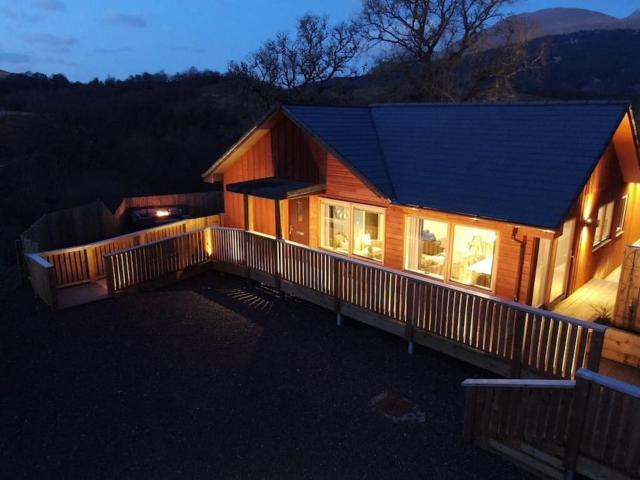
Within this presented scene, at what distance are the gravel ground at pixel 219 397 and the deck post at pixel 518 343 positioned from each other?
0.75 metres

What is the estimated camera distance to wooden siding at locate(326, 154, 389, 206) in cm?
1158

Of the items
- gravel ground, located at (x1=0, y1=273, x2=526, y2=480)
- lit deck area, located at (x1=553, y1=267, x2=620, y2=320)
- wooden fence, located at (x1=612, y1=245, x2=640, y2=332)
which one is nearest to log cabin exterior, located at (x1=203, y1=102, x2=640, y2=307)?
lit deck area, located at (x1=553, y1=267, x2=620, y2=320)

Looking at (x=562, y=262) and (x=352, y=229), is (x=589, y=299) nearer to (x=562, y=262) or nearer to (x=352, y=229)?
(x=562, y=262)

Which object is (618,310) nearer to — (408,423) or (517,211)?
(517,211)

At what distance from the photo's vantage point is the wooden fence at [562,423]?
16.3 ft

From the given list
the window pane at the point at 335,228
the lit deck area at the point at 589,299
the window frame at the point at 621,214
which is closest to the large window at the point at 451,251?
the lit deck area at the point at 589,299

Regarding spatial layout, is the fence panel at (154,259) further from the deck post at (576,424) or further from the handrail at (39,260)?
the deck post at (576,424)

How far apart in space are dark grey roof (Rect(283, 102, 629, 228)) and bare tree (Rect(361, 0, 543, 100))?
2159 centimetres

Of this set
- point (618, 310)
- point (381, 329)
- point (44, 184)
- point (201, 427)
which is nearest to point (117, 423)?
point (201, 427)

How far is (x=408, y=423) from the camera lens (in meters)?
6.74

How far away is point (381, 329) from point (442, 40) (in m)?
32.5

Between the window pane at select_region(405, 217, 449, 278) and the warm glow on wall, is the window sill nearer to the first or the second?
the warm glow on wall

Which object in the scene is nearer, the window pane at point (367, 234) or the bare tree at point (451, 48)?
the window pane at point (367, 234)

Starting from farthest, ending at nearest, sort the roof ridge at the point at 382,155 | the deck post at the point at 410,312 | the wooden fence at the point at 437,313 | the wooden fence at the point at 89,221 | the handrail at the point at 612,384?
the wooden fence at the point at 89,221
the roof ridge at the point at 382,155
the deck post at the point at 410,312
the wooden fence at the point at 437,313
the handrail at the point at 612,384
